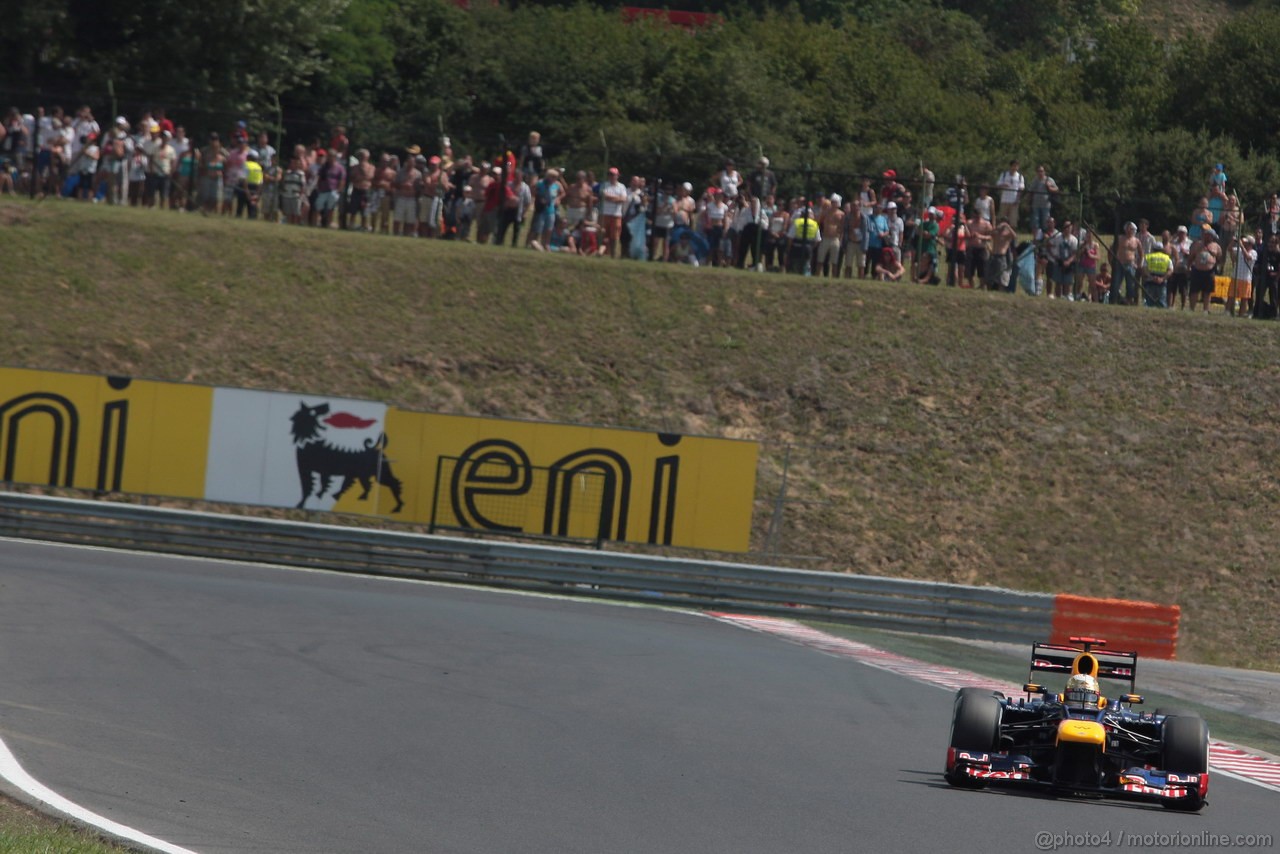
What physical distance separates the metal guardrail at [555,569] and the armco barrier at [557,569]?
0.01 meters

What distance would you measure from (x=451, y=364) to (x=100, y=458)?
720 centimetres

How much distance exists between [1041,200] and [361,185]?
12929 millimetres

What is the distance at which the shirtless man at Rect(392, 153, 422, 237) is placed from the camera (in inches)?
1227

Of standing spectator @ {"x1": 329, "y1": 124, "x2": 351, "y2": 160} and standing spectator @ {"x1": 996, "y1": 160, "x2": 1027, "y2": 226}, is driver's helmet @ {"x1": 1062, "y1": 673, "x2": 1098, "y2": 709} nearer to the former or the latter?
standing spectator @ {"x1": 996, "y1": 160, "x2": 1027, "y2": 226}

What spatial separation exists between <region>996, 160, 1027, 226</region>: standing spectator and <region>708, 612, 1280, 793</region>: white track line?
13291 millimetres

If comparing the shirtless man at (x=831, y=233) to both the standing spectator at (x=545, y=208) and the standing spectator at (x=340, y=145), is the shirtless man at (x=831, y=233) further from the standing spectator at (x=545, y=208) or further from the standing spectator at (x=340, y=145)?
the standing spectator at (x=340, y=145)

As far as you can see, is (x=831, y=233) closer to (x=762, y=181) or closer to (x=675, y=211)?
(x=762, y=181)

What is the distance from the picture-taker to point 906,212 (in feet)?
102

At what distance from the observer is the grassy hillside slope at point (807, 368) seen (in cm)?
2558

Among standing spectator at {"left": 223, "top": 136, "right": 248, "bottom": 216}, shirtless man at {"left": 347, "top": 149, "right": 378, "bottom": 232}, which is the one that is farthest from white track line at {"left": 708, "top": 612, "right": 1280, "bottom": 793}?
standing spectator at {"left": 223, "top": 136, "right": 248, "bottom": 216}

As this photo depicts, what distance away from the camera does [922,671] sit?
16344 millimetres

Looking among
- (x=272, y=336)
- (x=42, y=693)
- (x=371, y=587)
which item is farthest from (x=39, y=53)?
(x=42, y=693)

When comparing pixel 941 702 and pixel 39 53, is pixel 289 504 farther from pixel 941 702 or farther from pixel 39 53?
pixel 39 53

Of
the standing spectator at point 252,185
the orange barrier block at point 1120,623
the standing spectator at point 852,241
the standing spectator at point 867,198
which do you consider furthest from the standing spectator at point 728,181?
the orange barrier block at point 1120,623
